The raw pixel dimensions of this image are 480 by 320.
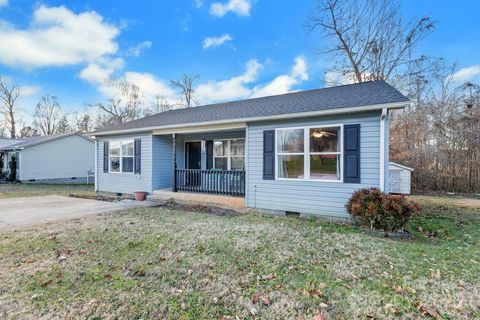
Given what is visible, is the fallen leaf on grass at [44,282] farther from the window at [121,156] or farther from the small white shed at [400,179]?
the small white shed at [400,179]

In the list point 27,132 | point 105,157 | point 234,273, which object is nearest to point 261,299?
point 234,273

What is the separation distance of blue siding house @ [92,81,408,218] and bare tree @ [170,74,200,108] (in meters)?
20.1

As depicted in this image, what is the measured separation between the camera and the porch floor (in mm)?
8492

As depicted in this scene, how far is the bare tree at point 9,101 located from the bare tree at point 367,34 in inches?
1483

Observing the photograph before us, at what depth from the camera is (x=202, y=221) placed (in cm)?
646

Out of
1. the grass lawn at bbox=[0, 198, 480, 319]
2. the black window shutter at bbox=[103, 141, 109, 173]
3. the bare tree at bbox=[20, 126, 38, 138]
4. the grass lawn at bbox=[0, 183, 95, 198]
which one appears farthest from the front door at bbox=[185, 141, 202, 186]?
the bare tree at bbox=[20, 126, 38, 138]

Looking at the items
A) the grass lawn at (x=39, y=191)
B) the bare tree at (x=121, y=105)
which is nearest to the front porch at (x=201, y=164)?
the grass lawn at (x=39, y=191)

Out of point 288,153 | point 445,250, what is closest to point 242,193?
point 288,153

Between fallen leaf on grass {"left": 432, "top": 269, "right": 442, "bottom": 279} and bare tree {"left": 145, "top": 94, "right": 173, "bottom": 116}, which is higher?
bare tree {"left": 145, "top": 94, "right": 173, "bottom": 116}

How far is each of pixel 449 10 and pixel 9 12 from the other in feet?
74.4

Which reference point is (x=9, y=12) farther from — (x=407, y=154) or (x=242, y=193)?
(x=407, y=154)

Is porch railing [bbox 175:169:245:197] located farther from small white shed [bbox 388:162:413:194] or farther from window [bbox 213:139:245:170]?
small white shed [bbox 388:162:413:194]

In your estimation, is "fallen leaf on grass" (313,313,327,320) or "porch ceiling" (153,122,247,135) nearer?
"fallen leaf on grass" (313,313,327,320)

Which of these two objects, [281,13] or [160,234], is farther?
[281,13]
